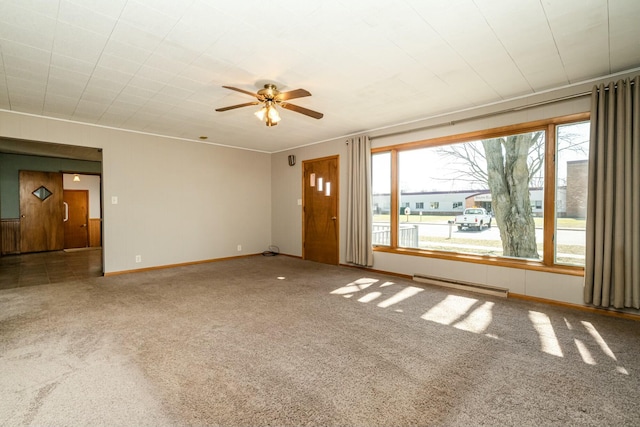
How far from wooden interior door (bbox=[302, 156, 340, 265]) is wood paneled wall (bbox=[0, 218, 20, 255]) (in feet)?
23.7

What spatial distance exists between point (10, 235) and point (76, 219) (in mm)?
1531

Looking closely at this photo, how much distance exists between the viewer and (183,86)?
3.42 meters

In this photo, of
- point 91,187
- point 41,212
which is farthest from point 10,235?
point 91,187

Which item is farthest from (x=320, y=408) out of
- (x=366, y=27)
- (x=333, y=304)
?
(x=366, y=27)

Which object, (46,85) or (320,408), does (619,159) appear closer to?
(320,408)

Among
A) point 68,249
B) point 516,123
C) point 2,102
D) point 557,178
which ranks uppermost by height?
point 2,102

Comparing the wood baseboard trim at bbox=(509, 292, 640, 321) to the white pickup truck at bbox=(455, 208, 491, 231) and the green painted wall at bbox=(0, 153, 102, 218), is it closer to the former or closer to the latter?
the white pickup truck at bbox=(455, 208, 491, 231)

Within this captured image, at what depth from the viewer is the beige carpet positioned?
1.73m

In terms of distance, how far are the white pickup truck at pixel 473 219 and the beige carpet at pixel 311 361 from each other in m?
1.18

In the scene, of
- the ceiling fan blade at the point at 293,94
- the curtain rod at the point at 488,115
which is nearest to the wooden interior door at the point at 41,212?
the ceiling fan blade at the point at 293,94

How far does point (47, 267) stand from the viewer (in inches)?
232

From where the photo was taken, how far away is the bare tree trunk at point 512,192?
159 inches

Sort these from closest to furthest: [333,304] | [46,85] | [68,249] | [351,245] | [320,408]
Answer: [320,408]
[46,85]
[333,304]
[351,245]
[68,249]

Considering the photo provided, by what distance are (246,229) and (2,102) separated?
4.43 metres
